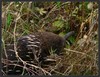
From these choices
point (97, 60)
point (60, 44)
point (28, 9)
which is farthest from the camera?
point (28, 9)

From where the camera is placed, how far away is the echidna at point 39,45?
312 centimetres

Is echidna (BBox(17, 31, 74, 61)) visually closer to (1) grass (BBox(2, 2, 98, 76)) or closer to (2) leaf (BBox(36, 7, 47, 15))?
(1) grass (BBox(2, 2, 98, 76))

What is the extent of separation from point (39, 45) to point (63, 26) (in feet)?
1.32

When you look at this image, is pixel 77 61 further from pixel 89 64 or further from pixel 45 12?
pixel 45 12

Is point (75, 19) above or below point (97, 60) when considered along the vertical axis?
above

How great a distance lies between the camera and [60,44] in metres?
3.29

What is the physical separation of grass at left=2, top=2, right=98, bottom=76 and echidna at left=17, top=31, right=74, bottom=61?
69 mm

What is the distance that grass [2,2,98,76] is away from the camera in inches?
121

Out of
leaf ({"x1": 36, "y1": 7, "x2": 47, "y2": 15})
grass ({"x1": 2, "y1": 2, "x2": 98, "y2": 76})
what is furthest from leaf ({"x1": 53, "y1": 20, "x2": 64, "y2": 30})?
leaf ({"x1": 36, "y1": 7, "x2": 47, "y2": 15})

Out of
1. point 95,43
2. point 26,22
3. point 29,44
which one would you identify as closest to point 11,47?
point 29,44

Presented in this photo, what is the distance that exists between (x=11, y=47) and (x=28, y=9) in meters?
0.52

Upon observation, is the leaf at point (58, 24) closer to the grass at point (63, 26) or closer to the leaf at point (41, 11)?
the grass at point (63, 26)

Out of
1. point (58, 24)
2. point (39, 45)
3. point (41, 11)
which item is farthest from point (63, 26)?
point (39, 45)

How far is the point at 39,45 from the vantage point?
3.17 meters
